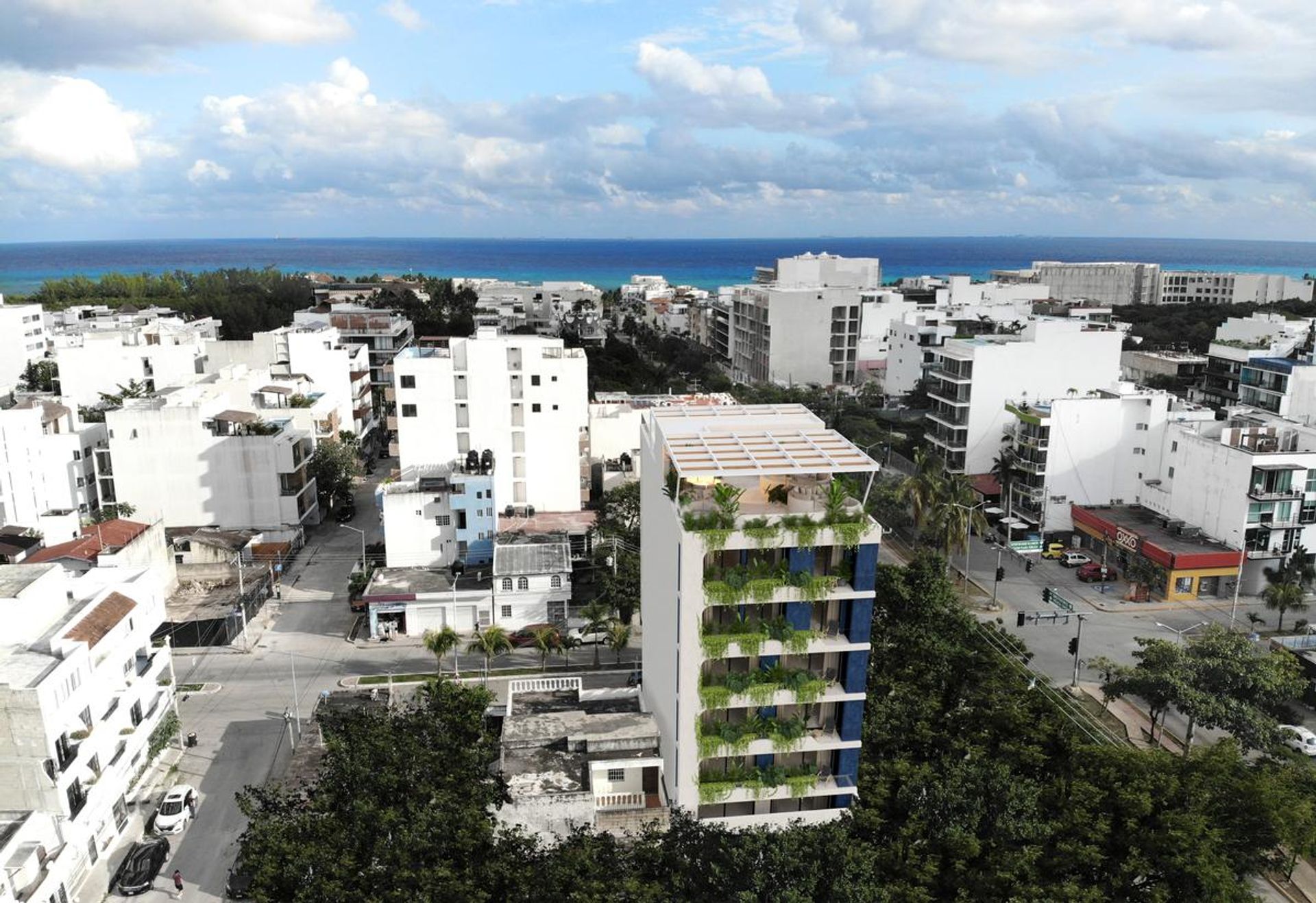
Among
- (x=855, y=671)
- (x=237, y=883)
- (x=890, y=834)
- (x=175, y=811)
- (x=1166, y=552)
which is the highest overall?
(x=855, y=671)

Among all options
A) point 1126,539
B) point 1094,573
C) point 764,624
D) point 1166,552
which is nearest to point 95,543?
point 764,624

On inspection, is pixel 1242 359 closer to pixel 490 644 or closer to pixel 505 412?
pixel 505 412

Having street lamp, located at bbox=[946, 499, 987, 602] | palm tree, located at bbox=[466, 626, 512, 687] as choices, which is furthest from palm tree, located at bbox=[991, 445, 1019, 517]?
palm tree, located at bbox=[466, 626, 512, 687]

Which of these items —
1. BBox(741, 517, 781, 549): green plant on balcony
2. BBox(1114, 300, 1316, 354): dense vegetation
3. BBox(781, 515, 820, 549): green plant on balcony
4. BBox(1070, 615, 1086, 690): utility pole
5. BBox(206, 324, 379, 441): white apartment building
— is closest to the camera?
BBox(741, 517, 781, 549): green plant on balcony

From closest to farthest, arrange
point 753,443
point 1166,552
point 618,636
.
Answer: point 753,443, point 618,636, point 1166,552

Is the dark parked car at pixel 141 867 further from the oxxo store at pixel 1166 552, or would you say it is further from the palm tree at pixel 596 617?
the oxxo store at pixel 1166 552

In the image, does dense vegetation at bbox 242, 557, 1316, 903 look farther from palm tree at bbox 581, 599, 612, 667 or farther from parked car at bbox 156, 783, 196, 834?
palm tree at bbox 581, 599, 612, 667
